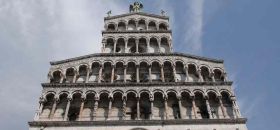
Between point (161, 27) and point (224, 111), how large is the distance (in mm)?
8777

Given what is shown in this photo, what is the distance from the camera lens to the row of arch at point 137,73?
20.4m

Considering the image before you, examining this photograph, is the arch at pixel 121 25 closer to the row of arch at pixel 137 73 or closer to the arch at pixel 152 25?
the arch at pixel 152 25

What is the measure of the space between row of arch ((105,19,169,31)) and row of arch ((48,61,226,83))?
4.30 m

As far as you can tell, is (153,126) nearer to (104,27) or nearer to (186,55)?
(186,55)

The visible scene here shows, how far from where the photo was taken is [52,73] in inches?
804

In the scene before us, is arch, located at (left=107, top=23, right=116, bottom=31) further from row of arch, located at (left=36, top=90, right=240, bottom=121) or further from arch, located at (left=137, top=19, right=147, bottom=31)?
row of arch, located at (left=36, top=90, right=240, bottom=121)

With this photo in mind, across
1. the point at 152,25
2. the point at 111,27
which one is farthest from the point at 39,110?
the point at 152,25

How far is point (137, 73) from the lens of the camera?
20422mm

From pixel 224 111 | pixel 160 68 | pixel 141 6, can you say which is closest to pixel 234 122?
pixel 224 111

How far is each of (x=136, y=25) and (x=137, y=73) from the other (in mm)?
5526

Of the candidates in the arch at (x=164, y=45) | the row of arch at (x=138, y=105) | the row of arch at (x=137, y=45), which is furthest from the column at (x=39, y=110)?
the arch at (x=164, y=45)

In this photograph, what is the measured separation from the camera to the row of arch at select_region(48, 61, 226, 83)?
2036 centimetres

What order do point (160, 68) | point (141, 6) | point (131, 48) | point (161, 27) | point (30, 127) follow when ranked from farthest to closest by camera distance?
point (141, 6), point (161, 27), point (131, 48), point (160, 68), point (30, 127)

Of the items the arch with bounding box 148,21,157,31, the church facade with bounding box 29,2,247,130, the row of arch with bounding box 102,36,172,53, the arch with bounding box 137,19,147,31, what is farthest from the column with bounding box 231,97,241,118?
the arch with bounding box 137,19,147,31
